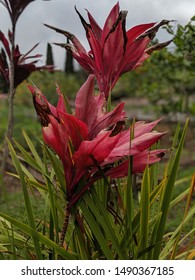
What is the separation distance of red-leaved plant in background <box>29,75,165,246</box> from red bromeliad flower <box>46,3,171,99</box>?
0.50 feet

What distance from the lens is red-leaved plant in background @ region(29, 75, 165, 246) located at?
1.12m

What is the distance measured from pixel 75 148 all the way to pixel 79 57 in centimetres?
37

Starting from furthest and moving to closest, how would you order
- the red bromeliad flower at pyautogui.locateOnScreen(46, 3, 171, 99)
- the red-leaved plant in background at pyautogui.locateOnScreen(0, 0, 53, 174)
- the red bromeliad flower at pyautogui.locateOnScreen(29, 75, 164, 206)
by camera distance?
the red-leaved plant in background at pyautogui.locateOnScreen(0, 0, 53, 174) → the red bromeliad flower at pyautogui.locateOnScreen(46, 3, 171, 99) → the red bromeliad flower at pyautogui.locateOnScreen(29, 75, 164, 206)

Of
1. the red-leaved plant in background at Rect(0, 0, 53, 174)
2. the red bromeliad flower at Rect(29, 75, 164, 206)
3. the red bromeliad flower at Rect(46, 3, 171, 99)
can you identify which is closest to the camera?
the red bromeliad flower at Rect(29, 75, 164, 206)

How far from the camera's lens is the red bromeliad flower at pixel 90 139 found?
1122 mm

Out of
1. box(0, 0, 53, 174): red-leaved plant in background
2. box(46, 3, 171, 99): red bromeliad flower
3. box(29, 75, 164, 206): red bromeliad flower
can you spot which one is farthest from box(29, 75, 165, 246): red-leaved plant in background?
box(0, 0, 53, 174): red-leaved plant in background

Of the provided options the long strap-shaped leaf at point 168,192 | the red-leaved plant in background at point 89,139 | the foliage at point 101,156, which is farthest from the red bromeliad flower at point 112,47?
the long strap-shaped leaf at point 168,192

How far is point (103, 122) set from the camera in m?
1.19

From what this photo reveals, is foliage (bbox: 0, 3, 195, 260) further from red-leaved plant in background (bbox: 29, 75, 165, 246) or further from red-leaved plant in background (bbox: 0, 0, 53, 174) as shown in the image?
red-leaved plant in background (bbox: 0, 0, 53, 174)

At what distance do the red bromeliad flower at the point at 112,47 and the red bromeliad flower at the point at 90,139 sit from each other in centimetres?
15

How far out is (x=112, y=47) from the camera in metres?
1.34

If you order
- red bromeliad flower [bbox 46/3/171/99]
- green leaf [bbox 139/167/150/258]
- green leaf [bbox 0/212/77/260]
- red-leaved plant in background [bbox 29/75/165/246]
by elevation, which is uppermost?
red bromeliad flower [bbox 46/3/171/99]

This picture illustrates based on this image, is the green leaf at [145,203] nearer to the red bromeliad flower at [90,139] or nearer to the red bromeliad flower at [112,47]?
the red bromeliad flower at [90,139]
